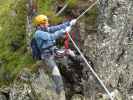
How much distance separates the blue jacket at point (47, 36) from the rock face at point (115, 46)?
1141 millimetres

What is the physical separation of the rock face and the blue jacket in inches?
44.9

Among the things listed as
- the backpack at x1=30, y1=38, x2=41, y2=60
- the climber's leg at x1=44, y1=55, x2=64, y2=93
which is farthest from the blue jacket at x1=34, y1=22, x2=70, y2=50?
the climber's leg at x1=44, y1=55, x2=64, y2=93

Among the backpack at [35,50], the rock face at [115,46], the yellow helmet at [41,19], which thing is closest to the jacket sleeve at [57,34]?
the yellow helmet at [41,19]

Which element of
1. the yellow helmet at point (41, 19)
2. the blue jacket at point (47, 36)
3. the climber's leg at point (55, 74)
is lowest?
the climber's leg at point (55, 74)

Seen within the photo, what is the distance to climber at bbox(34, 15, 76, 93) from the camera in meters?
15.4

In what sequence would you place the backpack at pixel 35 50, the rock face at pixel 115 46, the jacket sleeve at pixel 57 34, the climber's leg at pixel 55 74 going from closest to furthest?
the rock face at pixel 115 46
the jacket sleeve at pixel 57 34
the climber's leg at pixel 55 74
the backpack at pixel 35 50

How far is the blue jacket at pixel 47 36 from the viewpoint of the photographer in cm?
1538

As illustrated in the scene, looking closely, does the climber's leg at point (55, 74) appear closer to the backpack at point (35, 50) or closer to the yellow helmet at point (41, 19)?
the backpack at point (35, 50)

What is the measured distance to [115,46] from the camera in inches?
598

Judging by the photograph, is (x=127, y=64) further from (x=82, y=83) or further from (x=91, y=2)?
(x=91, y=2)

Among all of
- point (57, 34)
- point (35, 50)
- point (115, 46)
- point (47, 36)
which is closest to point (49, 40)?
point (47, 36)

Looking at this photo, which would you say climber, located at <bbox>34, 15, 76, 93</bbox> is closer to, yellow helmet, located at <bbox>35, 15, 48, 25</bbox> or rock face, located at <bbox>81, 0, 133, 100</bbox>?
yellow helmet, located at <bbox>35, 15, 48, 25</bbox>

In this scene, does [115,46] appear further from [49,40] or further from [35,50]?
[35,50]

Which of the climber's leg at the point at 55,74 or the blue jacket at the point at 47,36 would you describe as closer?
the blue jacket at the point at 47,36
